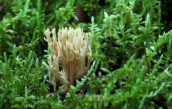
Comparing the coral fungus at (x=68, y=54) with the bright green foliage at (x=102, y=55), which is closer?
the bright green foliage at (x=102, y=55)

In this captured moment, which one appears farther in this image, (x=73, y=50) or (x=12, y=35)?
(x=12, y=35)

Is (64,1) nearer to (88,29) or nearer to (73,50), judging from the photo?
(88,29)

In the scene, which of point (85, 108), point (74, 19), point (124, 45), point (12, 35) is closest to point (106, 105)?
point (85, 108)

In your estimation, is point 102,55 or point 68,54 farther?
point 102,55

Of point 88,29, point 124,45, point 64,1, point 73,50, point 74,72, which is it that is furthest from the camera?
point 64,1

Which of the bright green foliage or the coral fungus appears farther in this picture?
the coral fungus

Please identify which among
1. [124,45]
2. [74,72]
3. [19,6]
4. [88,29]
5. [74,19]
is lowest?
[74,72]

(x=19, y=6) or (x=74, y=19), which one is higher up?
(x=19, y=6)

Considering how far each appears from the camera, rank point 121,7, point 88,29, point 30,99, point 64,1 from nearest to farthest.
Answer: point 30,99
point 121,7
point 88,29
point 64,1
